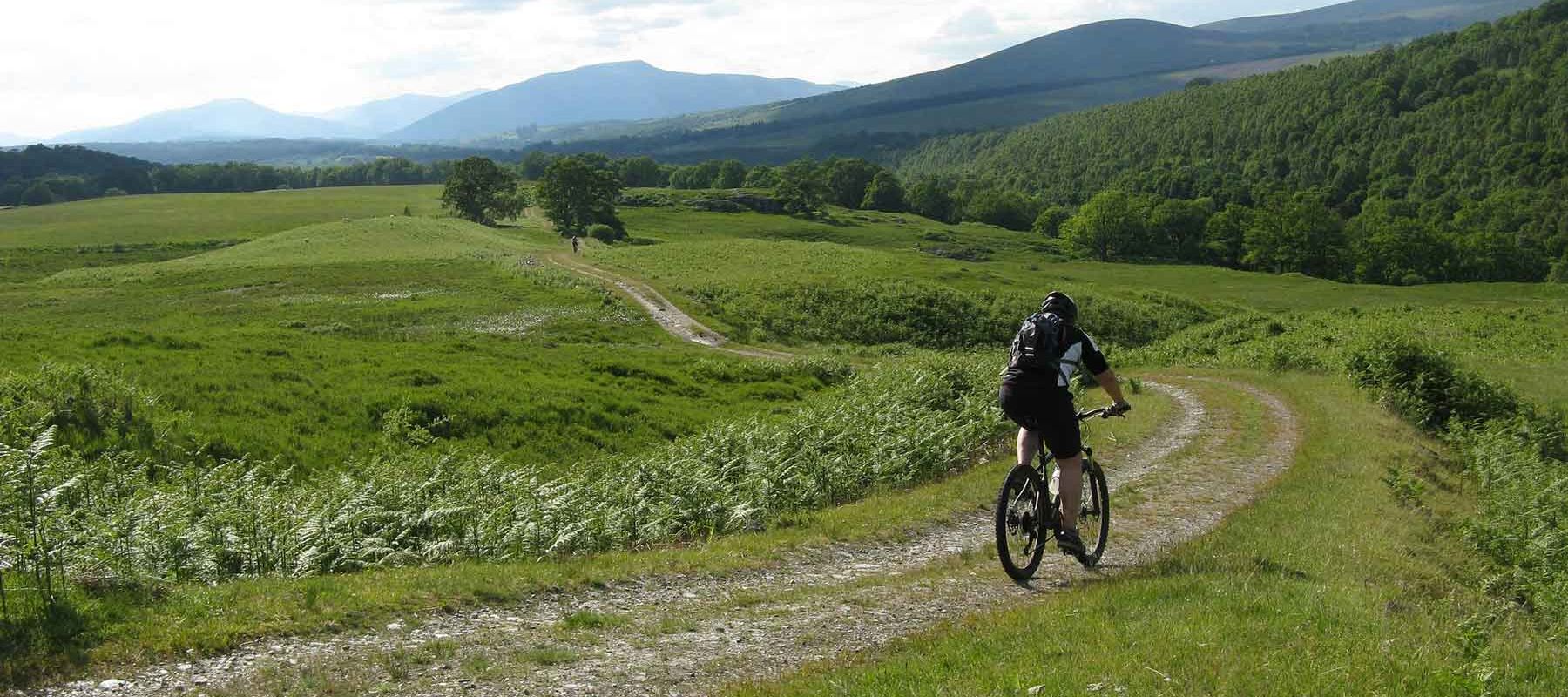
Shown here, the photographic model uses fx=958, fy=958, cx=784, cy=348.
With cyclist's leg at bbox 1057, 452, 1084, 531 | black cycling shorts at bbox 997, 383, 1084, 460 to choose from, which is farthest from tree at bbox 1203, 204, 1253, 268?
black cycling shorts at bbox 997, 383, 1084, 460

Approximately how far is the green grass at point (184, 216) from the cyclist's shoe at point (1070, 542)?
423 feet

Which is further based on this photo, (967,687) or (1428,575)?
(1428,575)

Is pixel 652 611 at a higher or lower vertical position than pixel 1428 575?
higher

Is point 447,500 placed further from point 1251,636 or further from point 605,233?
point 605,233

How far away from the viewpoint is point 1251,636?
8.03 m

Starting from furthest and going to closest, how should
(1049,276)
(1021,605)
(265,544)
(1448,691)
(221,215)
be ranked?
(221,215)
(1049,276)
(265,544)
(1021,605)
(1448,691)

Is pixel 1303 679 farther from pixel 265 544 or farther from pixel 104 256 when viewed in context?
pixel 104 256

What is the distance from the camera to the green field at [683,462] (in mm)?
8031

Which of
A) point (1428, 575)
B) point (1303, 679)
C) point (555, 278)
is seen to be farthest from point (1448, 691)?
point (555, 278)

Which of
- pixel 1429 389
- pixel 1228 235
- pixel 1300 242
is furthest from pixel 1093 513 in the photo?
pixel 1228 235

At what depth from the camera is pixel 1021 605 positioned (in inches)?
386

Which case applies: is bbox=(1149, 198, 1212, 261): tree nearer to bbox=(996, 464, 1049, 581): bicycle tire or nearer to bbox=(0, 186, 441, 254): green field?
bbox=(0, 186, 441, 254): green field

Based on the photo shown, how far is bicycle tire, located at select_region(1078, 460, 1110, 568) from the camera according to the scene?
11492mm

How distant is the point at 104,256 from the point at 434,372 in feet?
318
